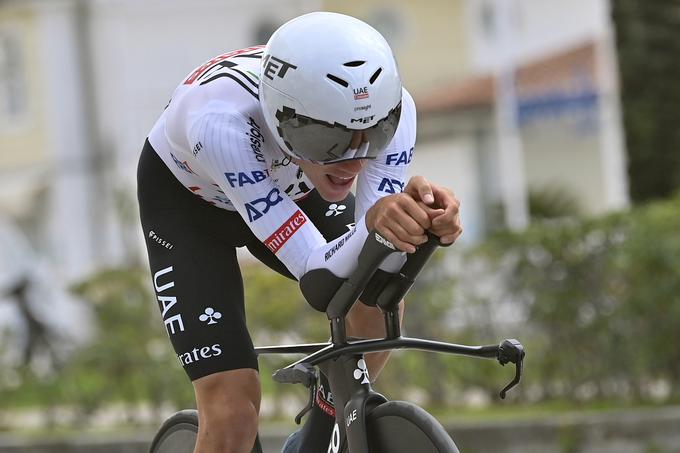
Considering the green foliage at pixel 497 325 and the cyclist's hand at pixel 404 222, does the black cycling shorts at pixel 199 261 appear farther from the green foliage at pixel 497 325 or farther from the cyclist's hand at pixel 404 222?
the green foliage at pixel 497 325

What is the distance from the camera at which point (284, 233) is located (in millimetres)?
4613

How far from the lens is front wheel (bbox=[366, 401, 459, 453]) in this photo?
438cm

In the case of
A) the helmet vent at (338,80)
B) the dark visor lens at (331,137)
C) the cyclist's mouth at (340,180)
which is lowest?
the cyclist's mouth at (340,180)

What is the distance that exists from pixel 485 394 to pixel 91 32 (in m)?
24.6

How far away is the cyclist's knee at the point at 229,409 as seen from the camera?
16.2ft

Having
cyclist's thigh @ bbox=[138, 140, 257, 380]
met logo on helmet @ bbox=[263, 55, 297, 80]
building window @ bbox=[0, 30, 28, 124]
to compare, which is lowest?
cyclist's thigh @ bbox=[138, 140, 257, 380]

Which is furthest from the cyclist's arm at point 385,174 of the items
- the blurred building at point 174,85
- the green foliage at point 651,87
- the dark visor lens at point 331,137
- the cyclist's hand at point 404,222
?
the blurred building at point 174,85

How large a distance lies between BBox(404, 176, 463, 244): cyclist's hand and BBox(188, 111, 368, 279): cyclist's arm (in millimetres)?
347

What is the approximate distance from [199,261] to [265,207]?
1.96 feet

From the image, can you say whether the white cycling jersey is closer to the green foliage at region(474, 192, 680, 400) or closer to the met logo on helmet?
the met logo on helmet

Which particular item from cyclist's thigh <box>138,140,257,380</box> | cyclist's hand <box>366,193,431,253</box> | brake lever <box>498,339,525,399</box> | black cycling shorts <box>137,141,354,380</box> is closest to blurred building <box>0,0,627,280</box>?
black cycling shorts <box>137,141,354,380</box>

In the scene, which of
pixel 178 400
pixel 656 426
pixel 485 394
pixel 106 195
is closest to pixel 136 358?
pixel 178 400

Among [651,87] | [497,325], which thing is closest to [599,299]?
[497,325]

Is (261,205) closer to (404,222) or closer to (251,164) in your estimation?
(251,164)
